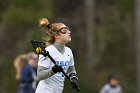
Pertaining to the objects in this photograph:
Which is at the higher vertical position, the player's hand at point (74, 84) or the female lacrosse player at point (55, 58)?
the female lacrosse player at point (55, 58)

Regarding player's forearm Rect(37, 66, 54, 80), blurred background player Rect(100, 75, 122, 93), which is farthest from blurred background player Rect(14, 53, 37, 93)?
player's forearm Rect(37, 66, 54, 80)

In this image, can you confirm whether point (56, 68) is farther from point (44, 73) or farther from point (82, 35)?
point (82, 35)

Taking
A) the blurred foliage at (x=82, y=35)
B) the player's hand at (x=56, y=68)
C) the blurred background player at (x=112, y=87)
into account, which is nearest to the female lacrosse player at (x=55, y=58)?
the player's hand at (x=56, y=68)

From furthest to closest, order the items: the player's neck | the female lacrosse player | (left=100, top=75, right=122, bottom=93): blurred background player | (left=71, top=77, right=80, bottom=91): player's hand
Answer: (left=100, top=75, right=122, bottom=93): blurred background player < the player's neck < (left=71, top=77, right=80, bottom=91): player's hand < the female lacrosse player

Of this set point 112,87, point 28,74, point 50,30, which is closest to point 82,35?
point 112,87

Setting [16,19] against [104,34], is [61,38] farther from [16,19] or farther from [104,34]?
[104,34]

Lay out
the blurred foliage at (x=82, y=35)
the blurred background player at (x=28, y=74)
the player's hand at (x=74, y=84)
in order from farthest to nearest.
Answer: the blurred foliage at (x=82, y=35) < the blurred background player at (x=28, y=74) < the player's hand at (x=74, y=84)

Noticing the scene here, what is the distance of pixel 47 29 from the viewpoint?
10727 mm

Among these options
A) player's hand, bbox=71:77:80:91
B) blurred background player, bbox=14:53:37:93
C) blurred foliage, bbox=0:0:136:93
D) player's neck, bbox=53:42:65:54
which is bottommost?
blurred foliage, bbox=0:0:136:93

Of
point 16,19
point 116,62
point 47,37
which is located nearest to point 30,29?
point 16,19

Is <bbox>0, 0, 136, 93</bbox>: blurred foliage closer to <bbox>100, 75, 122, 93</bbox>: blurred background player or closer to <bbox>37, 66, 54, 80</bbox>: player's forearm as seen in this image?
<bbox>100, 75, 122, 93</bbox>: blurred background player

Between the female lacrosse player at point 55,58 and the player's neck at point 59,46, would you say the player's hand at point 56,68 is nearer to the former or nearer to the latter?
the female lacrosse player at point 55,58

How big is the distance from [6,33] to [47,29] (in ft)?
86.9

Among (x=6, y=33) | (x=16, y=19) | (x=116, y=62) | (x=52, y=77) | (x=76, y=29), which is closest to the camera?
(x=52, y=77)
